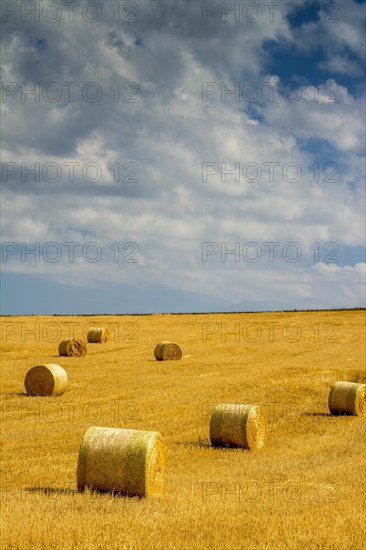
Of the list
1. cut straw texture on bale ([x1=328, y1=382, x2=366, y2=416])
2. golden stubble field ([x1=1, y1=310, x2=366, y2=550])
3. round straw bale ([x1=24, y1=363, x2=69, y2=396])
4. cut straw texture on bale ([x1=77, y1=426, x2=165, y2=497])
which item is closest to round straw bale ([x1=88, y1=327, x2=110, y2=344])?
golden stubble field ([x1=1, y1=310, x2=366, y2=550])

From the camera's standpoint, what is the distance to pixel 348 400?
21938 millimetres

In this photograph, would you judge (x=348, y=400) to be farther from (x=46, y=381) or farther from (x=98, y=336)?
(x=98, y=336)

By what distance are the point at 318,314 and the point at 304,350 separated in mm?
28889

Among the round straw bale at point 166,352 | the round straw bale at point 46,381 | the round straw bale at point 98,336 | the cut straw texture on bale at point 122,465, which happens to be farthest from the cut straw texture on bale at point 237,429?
the round straw bale at point 98,336

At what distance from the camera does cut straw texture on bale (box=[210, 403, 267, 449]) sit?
1689 centimetres

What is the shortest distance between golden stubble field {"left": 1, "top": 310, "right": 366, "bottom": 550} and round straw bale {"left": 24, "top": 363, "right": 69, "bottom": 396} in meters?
0.52

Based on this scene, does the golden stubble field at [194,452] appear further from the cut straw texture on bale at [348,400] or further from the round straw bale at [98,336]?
the round straw bale at [98,336]

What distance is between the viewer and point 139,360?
35.9 metres

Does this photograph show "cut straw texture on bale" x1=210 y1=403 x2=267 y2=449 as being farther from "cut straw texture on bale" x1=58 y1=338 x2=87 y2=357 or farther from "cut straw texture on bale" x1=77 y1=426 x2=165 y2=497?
"cut straw texture on bale" x1=58 y1=338 x2=87 y2=357

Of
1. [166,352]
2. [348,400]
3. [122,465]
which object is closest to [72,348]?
[166,352]

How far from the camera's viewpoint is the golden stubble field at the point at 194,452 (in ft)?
25.5

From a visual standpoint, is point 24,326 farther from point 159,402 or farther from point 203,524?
point 203,524

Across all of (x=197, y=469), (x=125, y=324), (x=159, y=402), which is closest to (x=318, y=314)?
(x=125, y=324)

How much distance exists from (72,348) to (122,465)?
27.0 m
